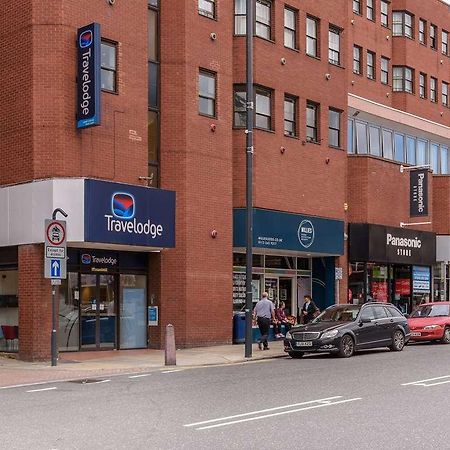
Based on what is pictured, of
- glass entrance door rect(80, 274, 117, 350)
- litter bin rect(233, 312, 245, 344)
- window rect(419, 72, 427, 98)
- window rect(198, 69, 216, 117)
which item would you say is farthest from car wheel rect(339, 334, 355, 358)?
window rect(419, 72, 427, 98)

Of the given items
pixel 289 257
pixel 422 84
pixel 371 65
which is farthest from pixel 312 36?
pixel 422 84

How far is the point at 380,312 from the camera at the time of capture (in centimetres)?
2252

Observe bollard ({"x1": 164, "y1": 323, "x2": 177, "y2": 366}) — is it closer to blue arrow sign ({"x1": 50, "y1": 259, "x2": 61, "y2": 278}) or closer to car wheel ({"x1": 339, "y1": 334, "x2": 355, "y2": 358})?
blue arrow sign ({"x1": 50, "y1": 259, "x2": 61, "y2": 278})

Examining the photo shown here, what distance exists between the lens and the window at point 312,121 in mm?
29078

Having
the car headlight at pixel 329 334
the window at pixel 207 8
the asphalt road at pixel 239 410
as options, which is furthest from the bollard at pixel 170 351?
the window at pixel 207 8

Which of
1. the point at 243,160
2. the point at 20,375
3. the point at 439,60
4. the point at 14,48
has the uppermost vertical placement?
the point at 439,60

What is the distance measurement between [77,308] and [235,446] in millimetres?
13552

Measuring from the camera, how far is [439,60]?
41969mm

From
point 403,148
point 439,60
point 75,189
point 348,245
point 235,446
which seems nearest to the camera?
point 235,446

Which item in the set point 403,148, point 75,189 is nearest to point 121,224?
point 75,189

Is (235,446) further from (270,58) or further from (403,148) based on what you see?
(403,148)

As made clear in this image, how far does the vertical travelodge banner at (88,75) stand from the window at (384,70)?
20.8 m

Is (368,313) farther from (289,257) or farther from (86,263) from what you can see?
(289,257)

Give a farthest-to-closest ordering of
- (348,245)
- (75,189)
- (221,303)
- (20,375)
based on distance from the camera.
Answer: (348,245)
(221,303)
(75,189)
(20,375)
